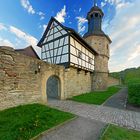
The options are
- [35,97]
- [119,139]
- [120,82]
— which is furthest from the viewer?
[120,82]

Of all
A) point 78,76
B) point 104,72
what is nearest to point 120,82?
point 104,72

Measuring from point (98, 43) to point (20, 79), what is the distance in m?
15.8

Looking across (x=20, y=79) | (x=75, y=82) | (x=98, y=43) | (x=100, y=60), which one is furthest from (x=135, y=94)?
(x=98, y=43)

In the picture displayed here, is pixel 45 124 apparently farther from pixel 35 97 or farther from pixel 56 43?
pixel 56 43

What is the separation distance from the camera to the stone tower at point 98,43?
1983cm

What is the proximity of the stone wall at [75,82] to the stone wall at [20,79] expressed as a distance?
3087 mm

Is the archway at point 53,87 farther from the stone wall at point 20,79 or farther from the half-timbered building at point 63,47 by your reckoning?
the stone wall at point 20,79

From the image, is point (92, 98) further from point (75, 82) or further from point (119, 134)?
point (119, 134)

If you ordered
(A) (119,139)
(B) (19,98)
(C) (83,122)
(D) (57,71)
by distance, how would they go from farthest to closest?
(D) (57,71)
(B) (19,98)
(C) (83,122)
(A) (119,139)

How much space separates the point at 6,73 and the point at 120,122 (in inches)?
253

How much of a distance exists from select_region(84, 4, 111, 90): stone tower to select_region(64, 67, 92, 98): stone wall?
312 centimetres

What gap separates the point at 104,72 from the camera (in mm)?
20750

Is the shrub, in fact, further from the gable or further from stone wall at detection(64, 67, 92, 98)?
the gable

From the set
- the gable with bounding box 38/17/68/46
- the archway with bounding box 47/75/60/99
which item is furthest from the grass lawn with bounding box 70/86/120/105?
the gable with bounding box 38/17/68/46
